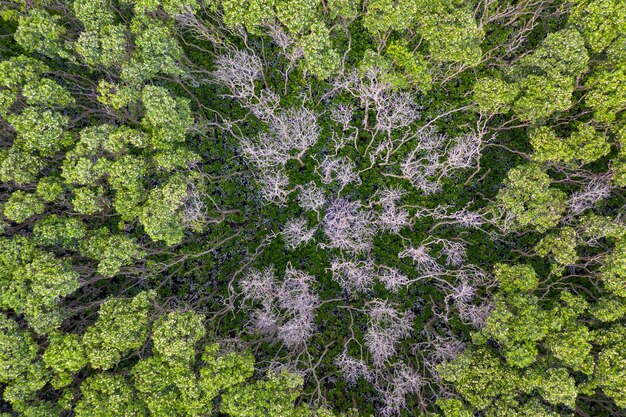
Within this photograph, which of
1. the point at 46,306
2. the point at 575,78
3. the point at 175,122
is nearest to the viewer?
the point at 46,306

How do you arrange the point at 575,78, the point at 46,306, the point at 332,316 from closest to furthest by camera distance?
the point at 46,306 < the point at 575,78 < the point at 332,316

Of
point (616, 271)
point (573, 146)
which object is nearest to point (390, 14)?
point (573, 146)

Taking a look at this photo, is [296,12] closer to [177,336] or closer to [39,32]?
[39,32]

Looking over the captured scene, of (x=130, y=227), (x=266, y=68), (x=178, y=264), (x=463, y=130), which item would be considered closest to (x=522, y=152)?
(x=463, y=130)

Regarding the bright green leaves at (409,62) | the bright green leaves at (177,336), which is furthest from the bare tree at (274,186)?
the bright green leaves at (409,62)

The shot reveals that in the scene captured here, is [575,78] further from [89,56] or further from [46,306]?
[46,306]

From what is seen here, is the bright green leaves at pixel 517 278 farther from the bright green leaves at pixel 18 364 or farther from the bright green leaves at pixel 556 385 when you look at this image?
the bright green leaves at pixel 18 364

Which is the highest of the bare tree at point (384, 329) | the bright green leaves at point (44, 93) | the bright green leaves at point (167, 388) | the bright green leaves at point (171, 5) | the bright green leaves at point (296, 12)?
the bright green leaves at point (296, 12)

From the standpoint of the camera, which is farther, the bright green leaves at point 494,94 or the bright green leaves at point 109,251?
the bright green leaves at point 494,94
